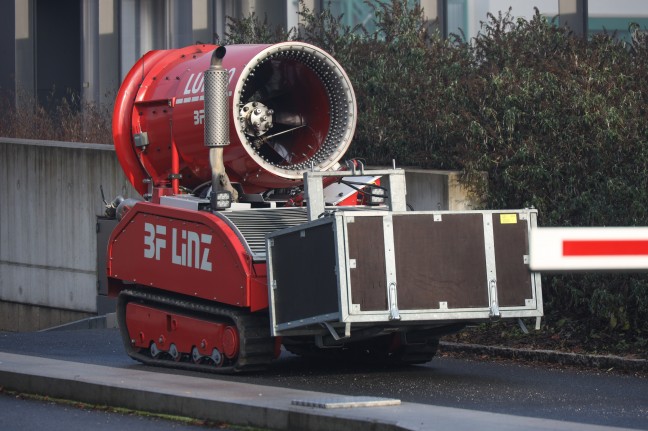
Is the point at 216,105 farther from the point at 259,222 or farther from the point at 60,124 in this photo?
the point at 60,124

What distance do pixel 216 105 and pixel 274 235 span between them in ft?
5.45

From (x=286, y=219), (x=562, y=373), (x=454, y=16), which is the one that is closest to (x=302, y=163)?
(x=286, y=219)

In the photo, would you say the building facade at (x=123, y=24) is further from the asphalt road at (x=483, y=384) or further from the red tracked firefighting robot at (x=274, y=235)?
the asphalt road at (x=483, y=384)

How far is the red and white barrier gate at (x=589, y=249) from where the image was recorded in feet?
14.7

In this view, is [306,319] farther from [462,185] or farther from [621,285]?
[462,185]

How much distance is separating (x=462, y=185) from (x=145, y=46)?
1424cm

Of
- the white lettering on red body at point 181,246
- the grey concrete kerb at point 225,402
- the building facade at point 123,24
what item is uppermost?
the building facade at point 123,24

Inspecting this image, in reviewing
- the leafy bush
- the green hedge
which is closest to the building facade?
the leafy bush

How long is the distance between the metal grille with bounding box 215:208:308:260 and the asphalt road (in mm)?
1112

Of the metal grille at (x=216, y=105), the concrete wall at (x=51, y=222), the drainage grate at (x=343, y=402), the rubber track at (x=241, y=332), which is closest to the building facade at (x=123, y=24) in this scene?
the concrete wall at (x=51, y=222)

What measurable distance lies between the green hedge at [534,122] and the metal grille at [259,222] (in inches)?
120

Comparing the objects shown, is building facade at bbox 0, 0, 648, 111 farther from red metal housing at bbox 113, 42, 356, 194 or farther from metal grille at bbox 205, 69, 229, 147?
metal grille at bbox 205, 69, 229, 147

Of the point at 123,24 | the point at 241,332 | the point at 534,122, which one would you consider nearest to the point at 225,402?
the point at 241,332

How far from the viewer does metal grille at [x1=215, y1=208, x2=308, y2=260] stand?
11633 millimetres
